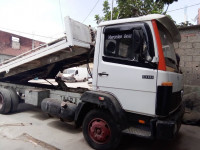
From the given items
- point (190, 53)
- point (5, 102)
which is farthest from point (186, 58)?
point (5, 102)

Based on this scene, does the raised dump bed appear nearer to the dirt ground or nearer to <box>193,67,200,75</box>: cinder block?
the dirt ground

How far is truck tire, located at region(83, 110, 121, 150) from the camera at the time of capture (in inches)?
130

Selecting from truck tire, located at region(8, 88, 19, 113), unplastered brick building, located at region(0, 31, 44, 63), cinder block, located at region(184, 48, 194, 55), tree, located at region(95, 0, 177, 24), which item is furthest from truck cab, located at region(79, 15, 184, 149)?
unplastered brick building, located at region(0, 31, 44, 63)

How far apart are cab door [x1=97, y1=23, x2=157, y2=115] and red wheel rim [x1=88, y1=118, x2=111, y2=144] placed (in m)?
0.58

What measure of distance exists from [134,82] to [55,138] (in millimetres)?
2381

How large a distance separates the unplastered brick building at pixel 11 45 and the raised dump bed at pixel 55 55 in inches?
754

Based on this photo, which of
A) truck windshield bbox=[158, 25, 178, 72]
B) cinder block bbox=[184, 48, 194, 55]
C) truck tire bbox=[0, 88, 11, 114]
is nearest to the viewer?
truck windshield bbox=[158, 25, 178, 72]

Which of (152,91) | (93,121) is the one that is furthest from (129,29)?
(93,121)

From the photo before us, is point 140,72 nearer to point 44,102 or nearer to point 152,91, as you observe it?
point 152,91

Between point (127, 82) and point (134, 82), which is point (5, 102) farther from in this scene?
point (134, 82)

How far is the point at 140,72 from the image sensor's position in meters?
3.07

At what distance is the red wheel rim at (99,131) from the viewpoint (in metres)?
3.40

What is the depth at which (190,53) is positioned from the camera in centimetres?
614

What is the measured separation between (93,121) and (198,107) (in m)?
4.08
